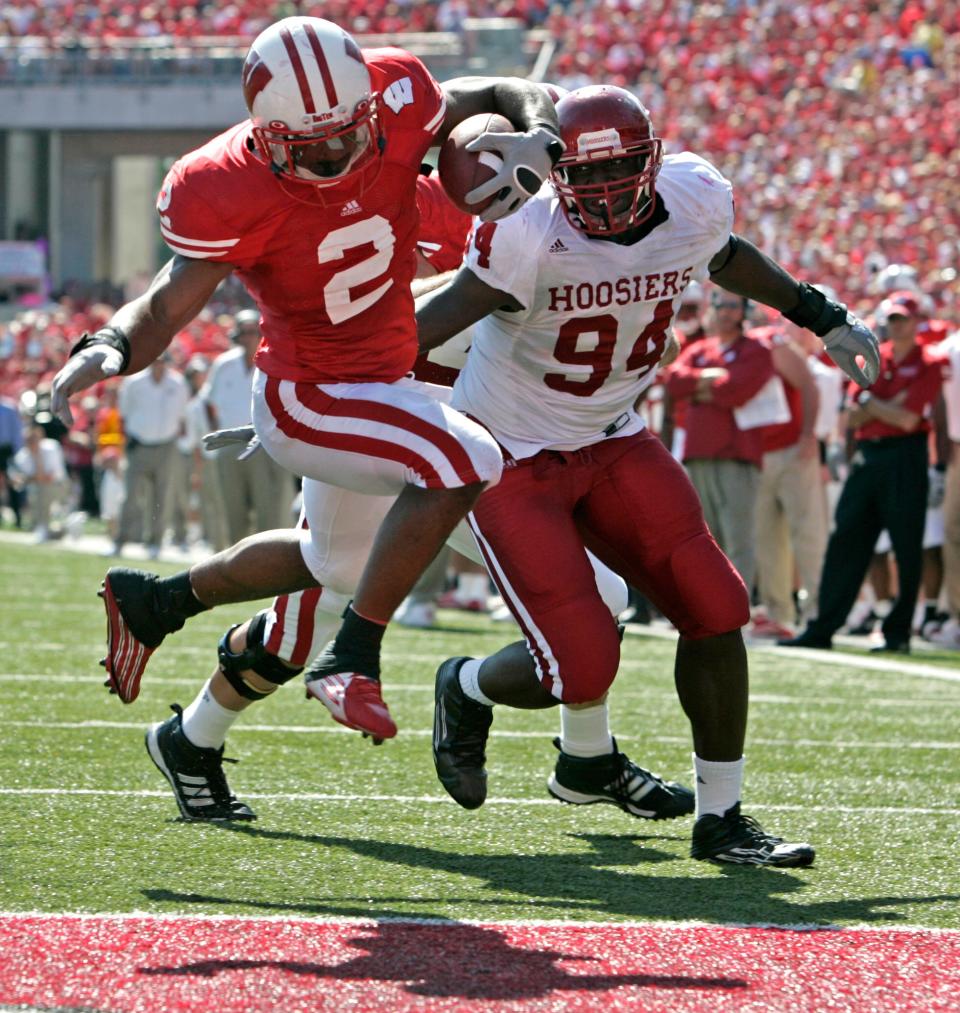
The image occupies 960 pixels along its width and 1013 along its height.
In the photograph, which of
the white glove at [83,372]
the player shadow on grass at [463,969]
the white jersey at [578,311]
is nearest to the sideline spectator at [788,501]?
the white jersey at [578,311]

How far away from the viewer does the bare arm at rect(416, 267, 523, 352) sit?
403 centimetres

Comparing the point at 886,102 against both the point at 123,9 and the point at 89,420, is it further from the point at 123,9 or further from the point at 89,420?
the point at 123,9

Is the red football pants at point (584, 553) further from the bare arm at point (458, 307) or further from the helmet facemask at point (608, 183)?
the helmet facemask at point (608, 183)

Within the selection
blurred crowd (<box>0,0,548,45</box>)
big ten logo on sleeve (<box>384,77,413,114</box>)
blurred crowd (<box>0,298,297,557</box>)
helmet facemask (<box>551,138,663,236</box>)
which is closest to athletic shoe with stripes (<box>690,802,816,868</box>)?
helmet facemask (<box>551,138,663,236</box>)

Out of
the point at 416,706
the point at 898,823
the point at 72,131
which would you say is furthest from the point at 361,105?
the point at 72,131

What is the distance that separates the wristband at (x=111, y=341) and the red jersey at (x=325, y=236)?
0.21 meters

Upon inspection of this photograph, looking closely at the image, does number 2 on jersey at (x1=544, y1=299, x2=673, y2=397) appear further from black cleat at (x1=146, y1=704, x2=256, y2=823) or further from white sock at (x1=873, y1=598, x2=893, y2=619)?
white sock at (x1=873, y1=598, x2=893, y2=619)

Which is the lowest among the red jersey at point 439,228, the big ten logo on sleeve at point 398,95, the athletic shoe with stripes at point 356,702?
the athletic shoe with stripes at point 356,702

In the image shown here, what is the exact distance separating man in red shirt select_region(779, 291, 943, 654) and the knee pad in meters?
4.94

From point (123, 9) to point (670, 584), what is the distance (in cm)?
3163

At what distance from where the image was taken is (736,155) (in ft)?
78.1

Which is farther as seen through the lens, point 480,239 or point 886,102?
point 886,102

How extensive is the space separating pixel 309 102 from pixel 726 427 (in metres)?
5.83

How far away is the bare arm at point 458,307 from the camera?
403 centimetres
